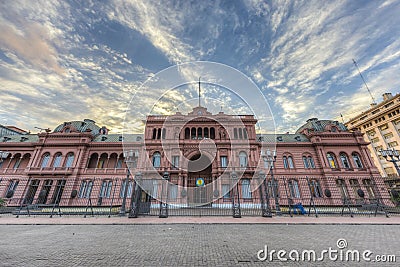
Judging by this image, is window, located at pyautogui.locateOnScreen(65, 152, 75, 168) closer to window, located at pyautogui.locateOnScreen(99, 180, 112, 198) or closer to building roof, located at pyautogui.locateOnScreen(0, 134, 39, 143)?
window, located at pyautogui.locateOnScreen(99, 180, 112, 198)

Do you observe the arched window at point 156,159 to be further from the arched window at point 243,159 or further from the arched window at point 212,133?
the arched window at point 243,159

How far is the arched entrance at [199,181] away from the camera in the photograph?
20.9 meters

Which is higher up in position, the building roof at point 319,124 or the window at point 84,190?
the building roof at point 319,124

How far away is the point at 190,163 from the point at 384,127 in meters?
57.0

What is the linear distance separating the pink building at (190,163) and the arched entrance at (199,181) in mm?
133

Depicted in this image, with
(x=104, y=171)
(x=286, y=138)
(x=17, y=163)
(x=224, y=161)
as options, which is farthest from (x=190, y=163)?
(x=17, y=163)

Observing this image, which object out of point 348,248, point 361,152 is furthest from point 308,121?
point 348,248

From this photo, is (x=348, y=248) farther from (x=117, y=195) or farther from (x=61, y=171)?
(x=61, y=171)

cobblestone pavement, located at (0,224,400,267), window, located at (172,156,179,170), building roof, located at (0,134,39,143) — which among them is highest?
building roof, located at (0,134,39,143)

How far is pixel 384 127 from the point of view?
4441 centimetres

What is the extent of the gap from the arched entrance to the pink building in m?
0.13

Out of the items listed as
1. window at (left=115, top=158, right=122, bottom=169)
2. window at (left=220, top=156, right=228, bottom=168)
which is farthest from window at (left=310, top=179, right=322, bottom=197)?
window at (left=115, top=158, right=122, bottom=169)

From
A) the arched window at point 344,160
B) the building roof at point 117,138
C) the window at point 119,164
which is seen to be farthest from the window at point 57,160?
the arched window at point 344,160

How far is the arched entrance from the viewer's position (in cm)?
2088
